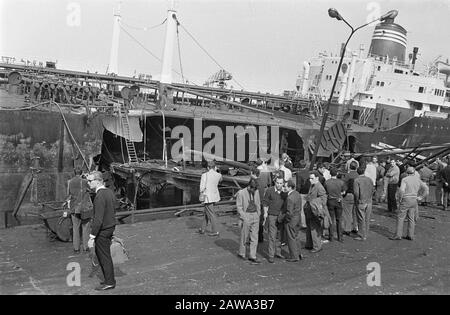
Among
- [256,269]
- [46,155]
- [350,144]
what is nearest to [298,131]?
[350,144]

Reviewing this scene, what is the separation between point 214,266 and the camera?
7.69 meters

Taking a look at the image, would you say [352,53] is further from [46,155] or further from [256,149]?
[46,155]

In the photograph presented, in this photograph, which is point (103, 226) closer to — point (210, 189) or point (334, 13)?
point (210, 189)

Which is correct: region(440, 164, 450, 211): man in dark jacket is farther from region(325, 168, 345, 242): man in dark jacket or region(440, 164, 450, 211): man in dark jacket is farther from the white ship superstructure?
the white ship superstructure

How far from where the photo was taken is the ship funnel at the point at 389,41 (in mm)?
40906

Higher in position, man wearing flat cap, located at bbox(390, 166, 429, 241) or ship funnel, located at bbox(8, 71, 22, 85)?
ship funnel, located at bbox(8, 71, 22, 85)

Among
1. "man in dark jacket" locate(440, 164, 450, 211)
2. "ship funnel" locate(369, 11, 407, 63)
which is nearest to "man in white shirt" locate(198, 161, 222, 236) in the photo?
"man in dark jacket" locate(440, 164, 450, 211)

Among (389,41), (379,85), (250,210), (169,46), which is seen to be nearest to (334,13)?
(250,210)

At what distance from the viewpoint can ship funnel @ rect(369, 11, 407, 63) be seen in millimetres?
40906

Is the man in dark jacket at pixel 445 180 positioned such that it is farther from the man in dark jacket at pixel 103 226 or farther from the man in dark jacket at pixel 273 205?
the man in dark jacket at pixel 103 226

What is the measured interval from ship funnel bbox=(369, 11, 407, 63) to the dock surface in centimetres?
3453

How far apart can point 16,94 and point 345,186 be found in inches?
648

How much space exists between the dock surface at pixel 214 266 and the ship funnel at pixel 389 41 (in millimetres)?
34525

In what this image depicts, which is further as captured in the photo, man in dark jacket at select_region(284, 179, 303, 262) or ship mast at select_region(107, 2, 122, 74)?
ship mast at select_region(107, 2, 122, 74)
